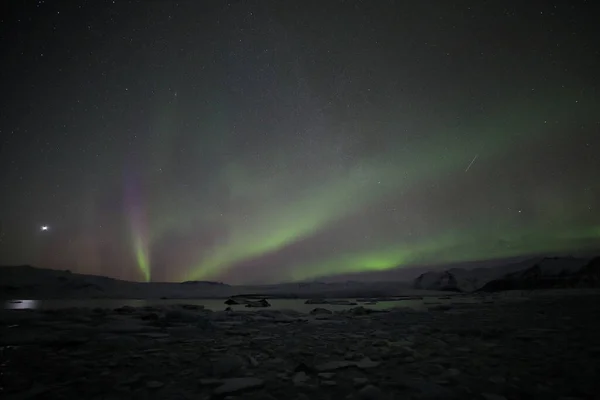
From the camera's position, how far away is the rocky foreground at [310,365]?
8.89 feet

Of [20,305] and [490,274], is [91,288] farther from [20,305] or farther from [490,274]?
[490,274]

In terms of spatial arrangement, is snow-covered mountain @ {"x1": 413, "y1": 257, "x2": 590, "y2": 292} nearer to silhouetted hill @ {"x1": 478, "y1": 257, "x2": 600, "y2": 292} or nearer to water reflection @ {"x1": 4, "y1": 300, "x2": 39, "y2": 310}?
silhouetted hill @ {"x1": 478, "y1": 257, "x2": 600, "y2": 292}

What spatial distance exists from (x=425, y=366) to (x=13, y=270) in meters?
68.5

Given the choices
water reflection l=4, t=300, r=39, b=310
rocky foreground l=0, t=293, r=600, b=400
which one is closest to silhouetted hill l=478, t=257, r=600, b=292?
rocky foreground l=0, t=293, r=600, b=400

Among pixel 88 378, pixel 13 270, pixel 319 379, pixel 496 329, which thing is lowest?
pixel 496 329

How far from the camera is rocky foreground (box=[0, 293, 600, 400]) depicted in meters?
2.71

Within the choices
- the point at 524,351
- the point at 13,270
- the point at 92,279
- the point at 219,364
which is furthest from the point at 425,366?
the point at 13,270

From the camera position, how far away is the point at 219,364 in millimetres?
3629

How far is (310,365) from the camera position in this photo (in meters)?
3.69

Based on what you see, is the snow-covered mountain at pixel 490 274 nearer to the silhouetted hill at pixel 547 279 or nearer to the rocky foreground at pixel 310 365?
the silhouetted hill at pixel 547 279

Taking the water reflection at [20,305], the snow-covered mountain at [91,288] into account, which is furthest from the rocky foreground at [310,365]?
the snow-covered mountain at [91,288]

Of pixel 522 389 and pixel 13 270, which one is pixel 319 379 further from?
pixel 13 270

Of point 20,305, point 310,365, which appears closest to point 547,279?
point 310,365

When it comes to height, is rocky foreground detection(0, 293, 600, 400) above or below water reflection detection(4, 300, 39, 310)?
below
